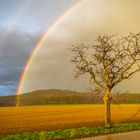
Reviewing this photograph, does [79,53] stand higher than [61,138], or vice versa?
[79,53]

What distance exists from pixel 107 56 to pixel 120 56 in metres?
1.46

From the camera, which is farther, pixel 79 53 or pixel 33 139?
pixel 79 53

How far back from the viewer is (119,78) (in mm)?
36594

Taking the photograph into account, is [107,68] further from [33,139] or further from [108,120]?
[33,139]

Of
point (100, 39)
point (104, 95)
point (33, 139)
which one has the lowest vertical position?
point (33, 139)

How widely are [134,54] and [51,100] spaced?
150 metres

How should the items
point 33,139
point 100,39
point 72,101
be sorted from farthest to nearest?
1. point 72,101
2. point 100,39
3. point 33,139

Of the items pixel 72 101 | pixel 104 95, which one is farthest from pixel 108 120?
pixel 72 101

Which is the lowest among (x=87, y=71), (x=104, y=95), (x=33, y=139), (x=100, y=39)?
(x=33, y=139)

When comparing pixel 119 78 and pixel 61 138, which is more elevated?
pixel 119 78

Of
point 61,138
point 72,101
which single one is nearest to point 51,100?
point 72,101

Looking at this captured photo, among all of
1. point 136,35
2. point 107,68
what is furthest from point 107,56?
point 136,35

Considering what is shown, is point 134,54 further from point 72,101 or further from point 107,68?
point 72,101

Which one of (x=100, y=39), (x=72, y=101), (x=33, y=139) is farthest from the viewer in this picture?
(x=72, y=101)
